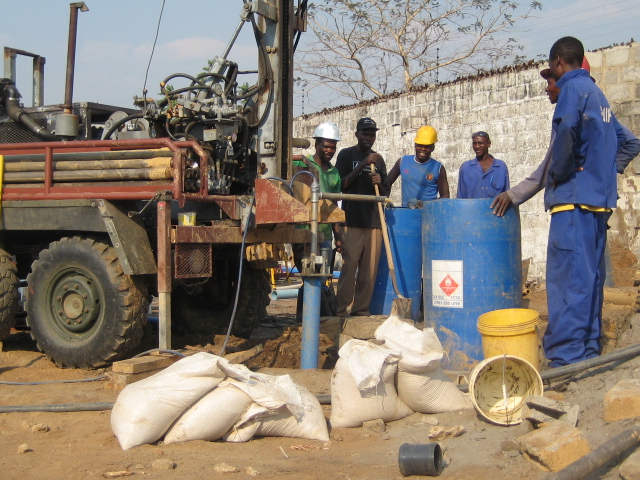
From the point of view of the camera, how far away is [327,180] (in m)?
7.09

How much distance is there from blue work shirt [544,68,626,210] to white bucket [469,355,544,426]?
1.14 metres

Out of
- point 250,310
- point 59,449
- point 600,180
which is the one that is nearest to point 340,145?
point 250,310

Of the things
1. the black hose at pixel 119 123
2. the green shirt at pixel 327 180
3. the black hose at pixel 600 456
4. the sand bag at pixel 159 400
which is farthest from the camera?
the green shirt at pixel 327 180

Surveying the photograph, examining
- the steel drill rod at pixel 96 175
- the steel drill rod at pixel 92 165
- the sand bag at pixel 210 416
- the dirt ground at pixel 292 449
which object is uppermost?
the steel drill rod at pixel 92 165

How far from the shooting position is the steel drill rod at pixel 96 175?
559 cm

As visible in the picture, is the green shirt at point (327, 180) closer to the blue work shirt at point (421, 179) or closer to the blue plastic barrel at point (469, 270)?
the blue work shirt at point (421, 179)

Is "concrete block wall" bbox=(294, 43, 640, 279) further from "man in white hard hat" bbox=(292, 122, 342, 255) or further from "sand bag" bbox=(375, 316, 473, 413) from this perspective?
"sand bag" bbox=(375, 316, 473, 413)

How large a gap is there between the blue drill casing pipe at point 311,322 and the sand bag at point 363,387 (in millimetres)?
1201

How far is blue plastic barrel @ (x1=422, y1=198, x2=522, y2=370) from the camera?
522cm

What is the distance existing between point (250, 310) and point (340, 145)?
7.60m

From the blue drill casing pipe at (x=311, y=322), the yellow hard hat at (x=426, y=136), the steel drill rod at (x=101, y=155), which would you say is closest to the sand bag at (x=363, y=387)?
the blue drill casing pipe at (x=311, y=322)

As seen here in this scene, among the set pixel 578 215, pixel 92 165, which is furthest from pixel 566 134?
pixel 92 165

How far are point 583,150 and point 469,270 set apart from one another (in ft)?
3.78

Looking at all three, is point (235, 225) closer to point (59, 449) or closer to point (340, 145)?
point (59, 449)
